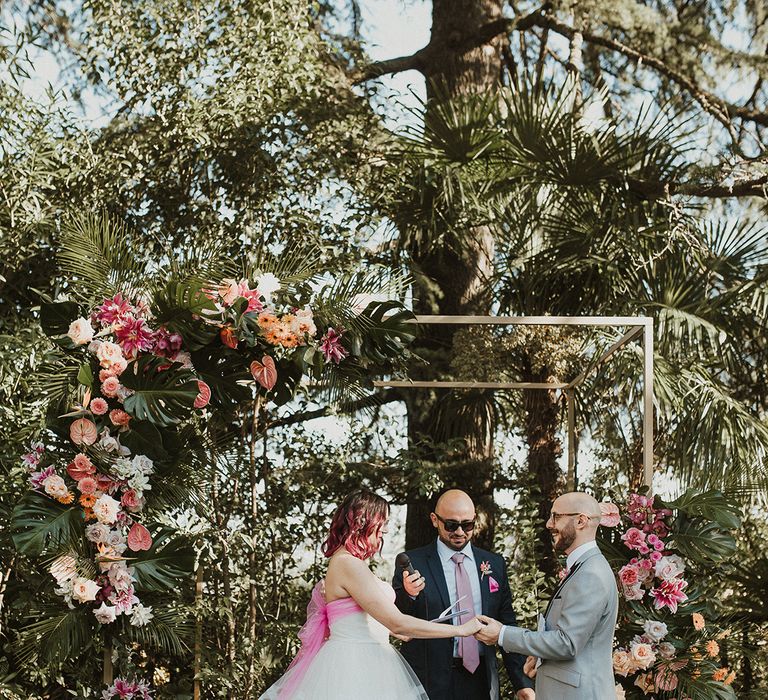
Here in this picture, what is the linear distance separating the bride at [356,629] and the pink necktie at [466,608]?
0.61m

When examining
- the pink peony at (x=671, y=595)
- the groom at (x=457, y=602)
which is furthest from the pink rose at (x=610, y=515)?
the groom at (x=457, y=602)

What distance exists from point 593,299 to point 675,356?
0.75 meters

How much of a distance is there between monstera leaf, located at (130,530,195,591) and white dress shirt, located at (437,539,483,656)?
117 centimetres

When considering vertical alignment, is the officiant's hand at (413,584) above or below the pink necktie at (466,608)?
above

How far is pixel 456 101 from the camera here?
791 cm

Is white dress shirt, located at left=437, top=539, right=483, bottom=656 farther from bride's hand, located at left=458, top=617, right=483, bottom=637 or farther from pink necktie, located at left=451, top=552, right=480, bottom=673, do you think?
bride's hand, located at left=458, top=617, right=483, bottom=637

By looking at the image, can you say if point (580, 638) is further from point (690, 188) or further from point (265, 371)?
point (690, 188)

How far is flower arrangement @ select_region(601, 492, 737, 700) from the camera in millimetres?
5559

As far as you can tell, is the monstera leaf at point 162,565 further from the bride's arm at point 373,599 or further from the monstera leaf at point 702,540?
the monstera leaf at point 702,540

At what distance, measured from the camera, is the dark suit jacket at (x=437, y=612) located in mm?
4852

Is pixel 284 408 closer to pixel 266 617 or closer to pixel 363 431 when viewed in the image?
pixel 363 431

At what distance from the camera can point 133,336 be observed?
481 cm

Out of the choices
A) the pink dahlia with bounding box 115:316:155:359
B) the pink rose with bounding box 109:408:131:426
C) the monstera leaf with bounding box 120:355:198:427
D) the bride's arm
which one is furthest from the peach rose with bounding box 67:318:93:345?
the bride's arm

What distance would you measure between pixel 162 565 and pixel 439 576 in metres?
1.28
